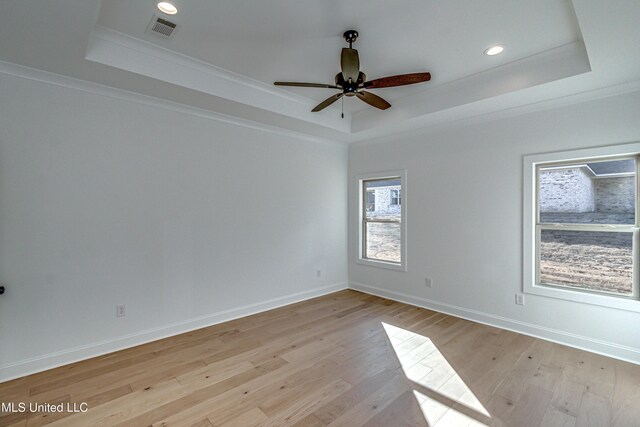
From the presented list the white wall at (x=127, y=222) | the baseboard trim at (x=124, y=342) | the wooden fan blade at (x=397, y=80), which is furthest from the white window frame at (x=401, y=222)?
the wooden fan blade at (x=397, y=80)

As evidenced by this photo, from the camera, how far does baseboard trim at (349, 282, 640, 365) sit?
9.25 ft

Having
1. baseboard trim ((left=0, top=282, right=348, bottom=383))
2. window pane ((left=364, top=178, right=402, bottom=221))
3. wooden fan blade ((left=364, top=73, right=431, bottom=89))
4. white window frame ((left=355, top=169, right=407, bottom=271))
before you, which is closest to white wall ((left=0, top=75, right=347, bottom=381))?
baseboard trim ((left=0, top=282, right=348, bottom=383))

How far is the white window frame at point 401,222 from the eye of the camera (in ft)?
14.9

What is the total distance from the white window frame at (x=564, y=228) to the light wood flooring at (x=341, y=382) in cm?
55

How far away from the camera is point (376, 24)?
235 centimetres

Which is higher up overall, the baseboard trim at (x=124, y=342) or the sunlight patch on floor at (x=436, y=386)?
the baseboard trim at (x=124, y=342)

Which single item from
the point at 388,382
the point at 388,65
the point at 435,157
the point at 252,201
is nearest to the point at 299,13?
the point at 388,65

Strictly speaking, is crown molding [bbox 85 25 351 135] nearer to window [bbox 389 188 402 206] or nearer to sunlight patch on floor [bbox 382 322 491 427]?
window [bbox 389 188 402 206]

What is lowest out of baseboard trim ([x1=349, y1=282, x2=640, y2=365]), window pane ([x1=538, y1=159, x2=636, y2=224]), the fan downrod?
baseboard trim ([x1=349, y1=282, x2=640, y2=365])

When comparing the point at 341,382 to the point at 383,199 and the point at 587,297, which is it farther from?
the point at 383,199

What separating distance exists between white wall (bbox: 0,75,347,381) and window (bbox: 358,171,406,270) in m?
1.35

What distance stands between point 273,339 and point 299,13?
123 inches

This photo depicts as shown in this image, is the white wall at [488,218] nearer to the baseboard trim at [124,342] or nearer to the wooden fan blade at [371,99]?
the wooden fan blade at [371,99]

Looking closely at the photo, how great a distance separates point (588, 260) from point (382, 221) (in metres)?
2.63
